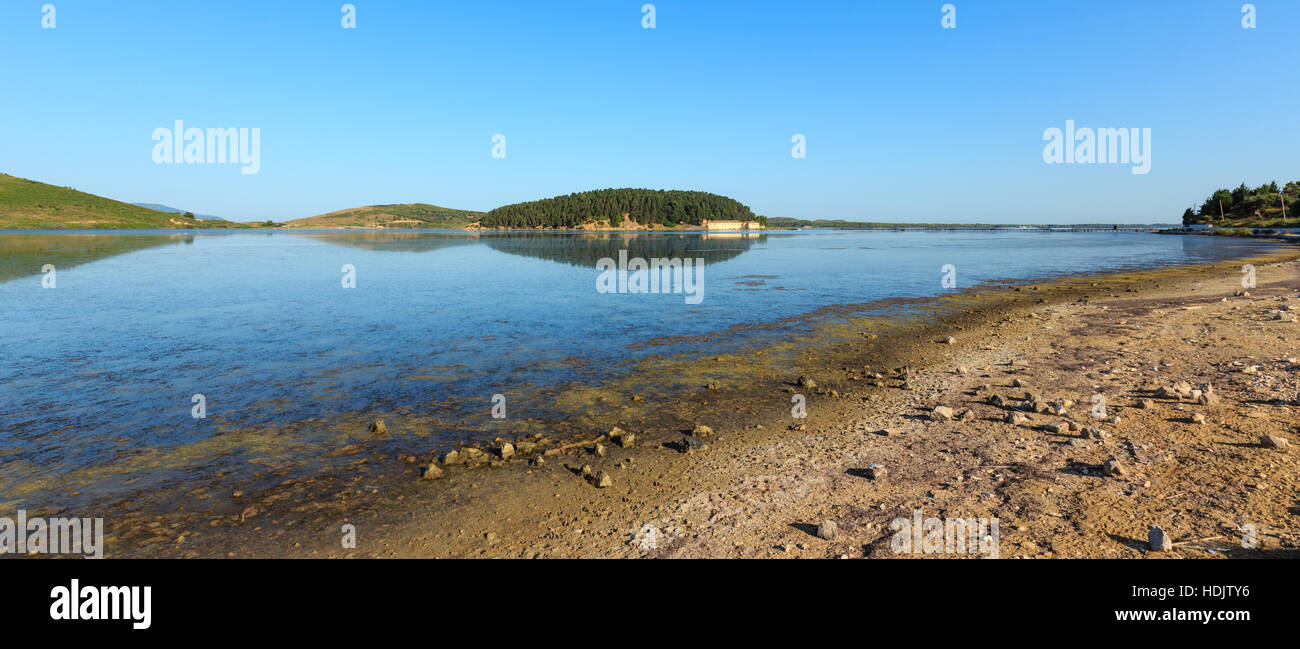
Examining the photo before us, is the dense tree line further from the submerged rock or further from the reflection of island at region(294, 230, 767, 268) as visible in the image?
the submerged rock

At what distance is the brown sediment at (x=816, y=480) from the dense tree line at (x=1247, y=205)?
183 meters

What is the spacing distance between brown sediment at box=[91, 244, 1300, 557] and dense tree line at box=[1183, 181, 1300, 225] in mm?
182757

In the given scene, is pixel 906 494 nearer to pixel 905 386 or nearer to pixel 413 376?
pixel 905 386

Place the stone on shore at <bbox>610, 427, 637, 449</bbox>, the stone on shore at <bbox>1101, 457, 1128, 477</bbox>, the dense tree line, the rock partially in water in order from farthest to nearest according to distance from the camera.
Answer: the dense tree line < the stone on shore at <bbox>610, 427, 637, 449</bbox> < the rock partially in water < the stone on shore at <bbox>1101, 457, 1128, 477</bbox>

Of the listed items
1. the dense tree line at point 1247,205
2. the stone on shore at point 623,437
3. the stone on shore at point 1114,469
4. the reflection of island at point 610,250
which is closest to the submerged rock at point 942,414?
the stone on shore at point 1114,469

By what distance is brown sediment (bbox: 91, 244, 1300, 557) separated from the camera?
7.57 metres

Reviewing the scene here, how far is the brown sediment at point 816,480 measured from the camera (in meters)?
7.57

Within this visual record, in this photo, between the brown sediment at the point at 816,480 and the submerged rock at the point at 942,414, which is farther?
the submerged rock at the point at 942,414

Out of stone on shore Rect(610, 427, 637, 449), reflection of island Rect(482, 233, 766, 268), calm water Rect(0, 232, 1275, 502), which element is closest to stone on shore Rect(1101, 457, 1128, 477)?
stone on shore Rect(610, 427, 637, 449)

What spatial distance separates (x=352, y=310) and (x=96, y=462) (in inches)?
796

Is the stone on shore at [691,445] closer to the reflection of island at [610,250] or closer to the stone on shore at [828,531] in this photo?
the stone on shore at [828,531]

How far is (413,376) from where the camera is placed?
16.8m
